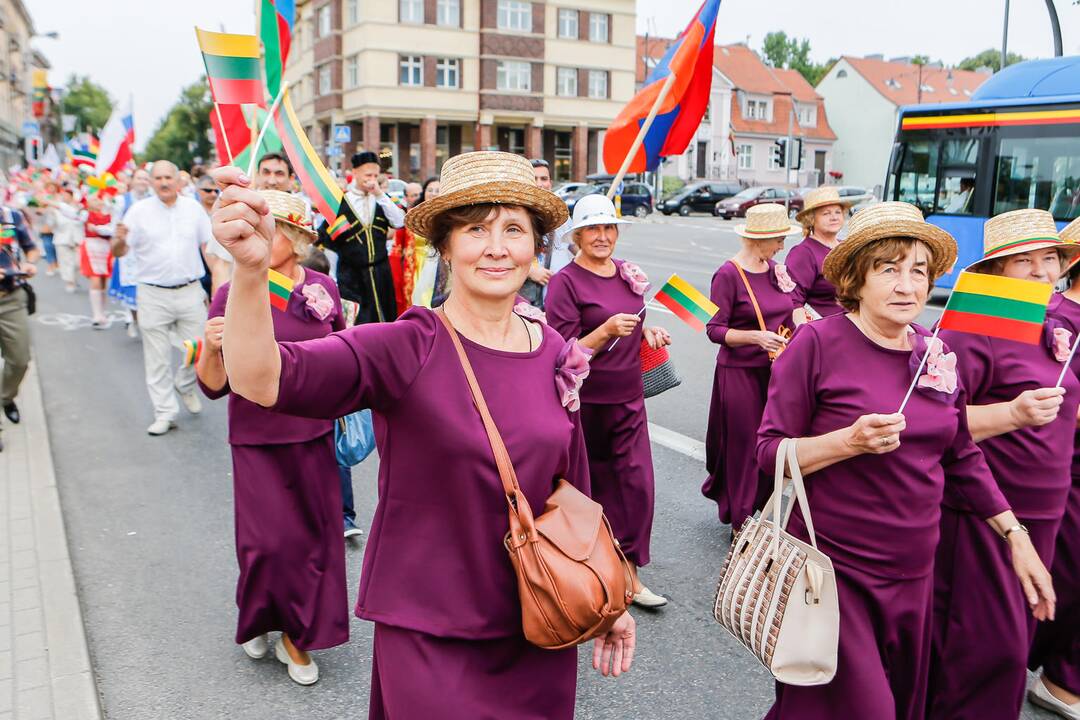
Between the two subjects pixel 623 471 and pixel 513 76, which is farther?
pixel 513 76

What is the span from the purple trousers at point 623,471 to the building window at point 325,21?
173 ft

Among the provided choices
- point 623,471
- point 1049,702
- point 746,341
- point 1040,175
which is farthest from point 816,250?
point 1040,175

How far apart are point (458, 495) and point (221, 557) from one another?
3.53 metres

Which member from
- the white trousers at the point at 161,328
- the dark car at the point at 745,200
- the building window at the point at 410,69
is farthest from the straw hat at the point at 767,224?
the building window at the point at 410,69

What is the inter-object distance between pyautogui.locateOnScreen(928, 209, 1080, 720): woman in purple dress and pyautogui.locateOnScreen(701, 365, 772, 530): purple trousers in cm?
189

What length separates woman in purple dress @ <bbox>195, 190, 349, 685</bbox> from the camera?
394 cm

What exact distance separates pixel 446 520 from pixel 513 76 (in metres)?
51.5

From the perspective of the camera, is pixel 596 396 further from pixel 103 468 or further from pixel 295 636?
pixel 103 468

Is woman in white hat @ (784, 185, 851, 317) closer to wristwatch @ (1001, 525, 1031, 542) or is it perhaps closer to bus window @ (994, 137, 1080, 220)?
wristwatch @ (1001, 525, 1031, 542)

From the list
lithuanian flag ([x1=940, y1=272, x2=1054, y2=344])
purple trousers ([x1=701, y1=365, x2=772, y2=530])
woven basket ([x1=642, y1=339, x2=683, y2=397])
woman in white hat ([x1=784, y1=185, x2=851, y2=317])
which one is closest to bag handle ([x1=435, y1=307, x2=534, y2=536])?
lithuanian flag ([x1=940, y1=272, x2=1054, y2=344])

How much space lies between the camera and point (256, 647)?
13.7 ft

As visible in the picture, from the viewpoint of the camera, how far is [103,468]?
6930 mm

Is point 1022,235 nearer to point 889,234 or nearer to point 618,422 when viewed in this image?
point 889,234

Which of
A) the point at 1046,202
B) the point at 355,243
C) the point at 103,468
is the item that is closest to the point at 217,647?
the point at 103,468
